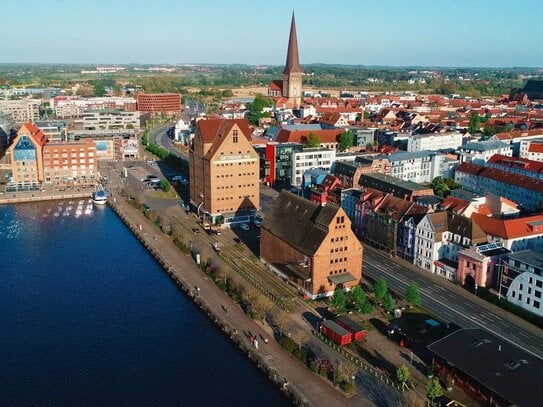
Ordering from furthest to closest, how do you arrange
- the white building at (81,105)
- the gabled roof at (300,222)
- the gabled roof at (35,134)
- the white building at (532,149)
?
the white building at (81,105) → the white building at (532,149) → the gabled roof at (35,134) → the gabled roof at (300,222)

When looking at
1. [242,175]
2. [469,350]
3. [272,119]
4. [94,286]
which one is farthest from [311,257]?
[272,119]

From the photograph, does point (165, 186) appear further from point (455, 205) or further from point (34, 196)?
point (455, 205)

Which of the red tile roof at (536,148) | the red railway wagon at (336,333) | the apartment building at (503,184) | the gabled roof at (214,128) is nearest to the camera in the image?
the red railway wagon at (336,333)

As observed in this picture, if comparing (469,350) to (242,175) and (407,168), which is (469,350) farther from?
(407,168)

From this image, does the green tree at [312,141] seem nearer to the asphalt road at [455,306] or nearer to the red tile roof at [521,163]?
the red tile roof at [521,163]

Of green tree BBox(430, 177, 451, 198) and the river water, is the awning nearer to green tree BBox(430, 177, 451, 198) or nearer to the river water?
the river water

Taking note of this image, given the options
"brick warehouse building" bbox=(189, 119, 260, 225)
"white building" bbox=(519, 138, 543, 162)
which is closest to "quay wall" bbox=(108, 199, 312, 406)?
"brick warehouse building" bbox=(189, 119, 260, 225)

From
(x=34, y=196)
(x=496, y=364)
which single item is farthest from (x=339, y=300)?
(x=34, y=196)

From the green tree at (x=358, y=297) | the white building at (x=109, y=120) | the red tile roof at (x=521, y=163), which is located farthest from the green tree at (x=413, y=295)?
the white building at (x=109, y=120)
